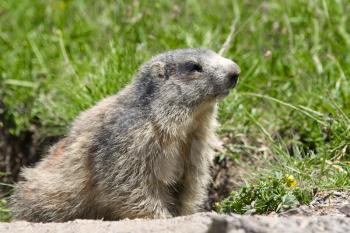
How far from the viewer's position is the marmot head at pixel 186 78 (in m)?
4.58

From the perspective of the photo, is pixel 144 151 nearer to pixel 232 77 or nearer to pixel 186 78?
pixel 186 78

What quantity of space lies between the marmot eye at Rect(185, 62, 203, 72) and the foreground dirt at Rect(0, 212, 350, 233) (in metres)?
1.22

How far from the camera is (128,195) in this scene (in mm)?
4668

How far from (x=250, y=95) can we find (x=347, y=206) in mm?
1973

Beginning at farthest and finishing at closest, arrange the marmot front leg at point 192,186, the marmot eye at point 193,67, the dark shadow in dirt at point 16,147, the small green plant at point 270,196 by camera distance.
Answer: the dark shadow in dirt at point 16,147 → the marmot front leg at point 192,186 → the marmot eye at point 193,67 → the small green plant at point 270,196

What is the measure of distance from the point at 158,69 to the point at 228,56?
154 centimetres

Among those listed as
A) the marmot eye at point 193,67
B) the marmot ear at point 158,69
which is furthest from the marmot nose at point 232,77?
the marmot ear at point 158,69

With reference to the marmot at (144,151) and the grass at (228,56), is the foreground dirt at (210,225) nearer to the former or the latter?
the marmot at (144,151)

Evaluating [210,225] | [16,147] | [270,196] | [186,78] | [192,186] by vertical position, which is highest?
[210,225]

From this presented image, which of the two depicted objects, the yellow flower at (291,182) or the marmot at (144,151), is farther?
the marmot at (144,151)

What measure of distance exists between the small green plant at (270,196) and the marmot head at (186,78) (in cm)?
64

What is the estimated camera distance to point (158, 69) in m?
4.82

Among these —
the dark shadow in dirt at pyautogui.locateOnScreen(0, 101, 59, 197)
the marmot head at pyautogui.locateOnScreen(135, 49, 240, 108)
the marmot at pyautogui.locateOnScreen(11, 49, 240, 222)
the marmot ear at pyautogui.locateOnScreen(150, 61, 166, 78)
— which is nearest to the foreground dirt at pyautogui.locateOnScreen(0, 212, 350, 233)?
the marmot at pyautogui.locateOnScreen(11, 49, 240, 222)

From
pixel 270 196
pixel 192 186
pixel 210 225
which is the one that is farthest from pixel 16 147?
pixel 210 225
